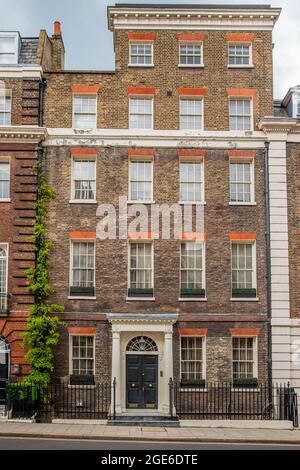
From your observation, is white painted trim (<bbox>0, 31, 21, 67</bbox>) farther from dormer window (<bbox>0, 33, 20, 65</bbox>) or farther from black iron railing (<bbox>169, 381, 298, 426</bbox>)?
black iron railing (<bbox>169, 381, 298, 426</bbox>)

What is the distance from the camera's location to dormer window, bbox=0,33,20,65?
31.7m

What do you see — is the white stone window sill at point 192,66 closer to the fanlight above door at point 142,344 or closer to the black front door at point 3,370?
the fanlight above door at point 142,344

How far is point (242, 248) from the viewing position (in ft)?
101

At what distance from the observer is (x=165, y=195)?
1208 inches

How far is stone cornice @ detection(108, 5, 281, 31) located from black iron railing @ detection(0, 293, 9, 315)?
1241cm

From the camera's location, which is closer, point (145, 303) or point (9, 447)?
point (9, 447)

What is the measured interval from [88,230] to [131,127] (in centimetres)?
483

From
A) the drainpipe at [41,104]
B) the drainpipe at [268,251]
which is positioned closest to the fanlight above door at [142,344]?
the drainpipe at [268,251]

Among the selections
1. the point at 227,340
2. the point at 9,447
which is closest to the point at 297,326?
the point at 227,340

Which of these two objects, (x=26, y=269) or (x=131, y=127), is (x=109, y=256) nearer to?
(x=26, y=269)

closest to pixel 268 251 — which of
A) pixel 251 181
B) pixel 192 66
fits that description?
Result: pixel 251 181

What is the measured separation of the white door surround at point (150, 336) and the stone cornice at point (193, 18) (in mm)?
12484

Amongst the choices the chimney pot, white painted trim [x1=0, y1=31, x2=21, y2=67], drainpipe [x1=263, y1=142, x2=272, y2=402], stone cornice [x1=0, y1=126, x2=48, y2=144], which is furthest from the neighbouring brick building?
the chimney pot

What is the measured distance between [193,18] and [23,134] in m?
8.88
